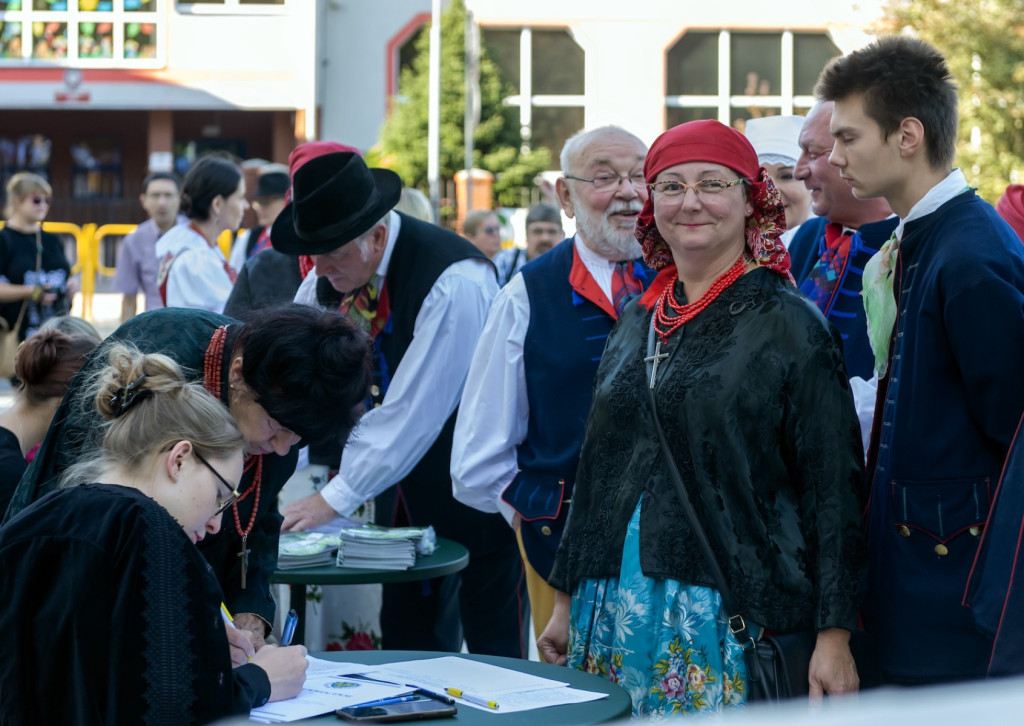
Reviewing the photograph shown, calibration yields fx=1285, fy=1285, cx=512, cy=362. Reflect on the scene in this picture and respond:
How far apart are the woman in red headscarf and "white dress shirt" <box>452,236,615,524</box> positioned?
2.02ft

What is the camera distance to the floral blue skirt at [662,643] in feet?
8.17

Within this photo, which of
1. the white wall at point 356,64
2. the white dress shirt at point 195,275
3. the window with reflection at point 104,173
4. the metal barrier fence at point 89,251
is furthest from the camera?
the window with reflection at point 104,173

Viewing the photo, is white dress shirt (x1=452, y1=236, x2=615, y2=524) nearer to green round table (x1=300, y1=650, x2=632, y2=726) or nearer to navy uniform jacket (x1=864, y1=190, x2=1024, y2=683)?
green round table (x1=300, y1=650, x2=632, y2=726)

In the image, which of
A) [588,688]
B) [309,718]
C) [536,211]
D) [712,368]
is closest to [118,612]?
[309,718]

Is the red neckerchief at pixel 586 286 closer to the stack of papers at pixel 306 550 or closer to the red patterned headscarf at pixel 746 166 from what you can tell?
the red patterned headscarf at pixel 746 166

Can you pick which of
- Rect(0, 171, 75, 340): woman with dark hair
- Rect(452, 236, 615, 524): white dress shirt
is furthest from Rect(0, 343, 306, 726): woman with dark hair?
Rect(0, 171, 75, 340): woman with dark hair

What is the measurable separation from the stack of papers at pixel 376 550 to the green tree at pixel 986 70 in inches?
578

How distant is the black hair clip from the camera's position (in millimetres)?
2262

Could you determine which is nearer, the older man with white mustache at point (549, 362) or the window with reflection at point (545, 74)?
the older man with white mustache at point (549, 362)

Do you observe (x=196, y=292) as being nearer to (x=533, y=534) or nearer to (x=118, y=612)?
(x=533, y=534)

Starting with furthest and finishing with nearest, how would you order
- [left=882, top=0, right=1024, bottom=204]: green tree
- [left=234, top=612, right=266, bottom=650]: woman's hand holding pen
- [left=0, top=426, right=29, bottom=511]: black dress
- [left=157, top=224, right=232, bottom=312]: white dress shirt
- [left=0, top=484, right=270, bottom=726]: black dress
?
[left=882, top=0, right=1024, bottom=204]: green tree, [left=157, top=224, right=232, bottom=312]: white dress shirt, [left=0, top=426, right=29, bottom=511]: black dress, [left=234, top=612, right=266, bottom=650]: woman's hand holding pen, [left=0, top=484, right=270, bottom=726]: black dress

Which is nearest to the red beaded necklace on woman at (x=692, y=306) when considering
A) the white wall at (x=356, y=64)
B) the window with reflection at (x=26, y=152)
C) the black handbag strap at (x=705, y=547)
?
the black handbag strap at (x=705, y=547)

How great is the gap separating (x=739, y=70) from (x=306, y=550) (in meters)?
24.5

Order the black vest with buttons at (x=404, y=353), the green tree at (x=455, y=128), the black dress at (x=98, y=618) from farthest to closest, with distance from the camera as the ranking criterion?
the green tree at (x=455, y=128)
the black vest with buttons at (x=404, y=353)
the black dress at (x=98, y=618)
